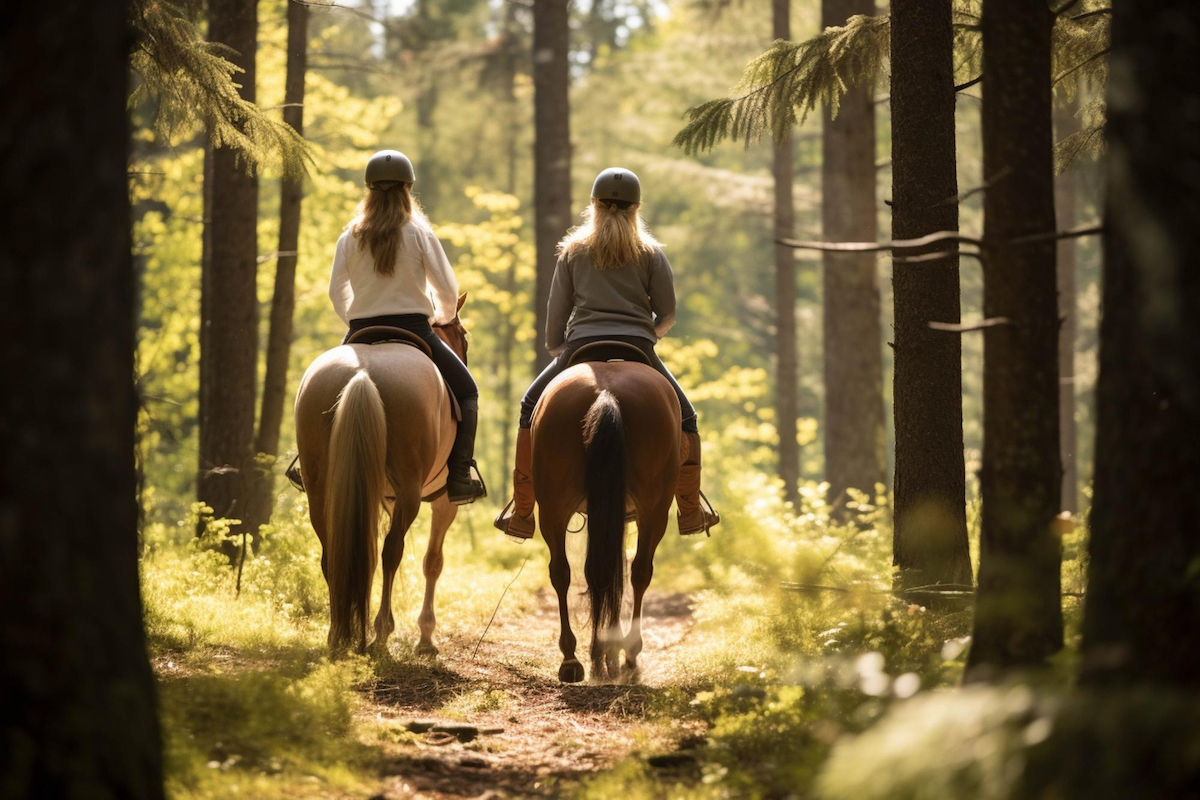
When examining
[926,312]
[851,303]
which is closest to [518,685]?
[926,312]

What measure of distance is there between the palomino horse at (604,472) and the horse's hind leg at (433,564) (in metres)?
1.30

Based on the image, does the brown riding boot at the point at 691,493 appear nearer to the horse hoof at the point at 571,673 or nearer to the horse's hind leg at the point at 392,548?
the horse hoof at the point at 571,673

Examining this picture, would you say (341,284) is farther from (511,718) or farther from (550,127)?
(550,127)

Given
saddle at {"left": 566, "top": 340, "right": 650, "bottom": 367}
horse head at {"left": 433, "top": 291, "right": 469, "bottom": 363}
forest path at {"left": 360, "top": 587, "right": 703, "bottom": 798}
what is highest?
horse head at {"left": 433, "top": 291, "right": 469, "bottom": 363}

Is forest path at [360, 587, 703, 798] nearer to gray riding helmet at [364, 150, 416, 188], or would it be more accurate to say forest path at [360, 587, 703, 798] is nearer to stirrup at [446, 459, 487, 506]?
stirrup at [446, 459, 487, 506]

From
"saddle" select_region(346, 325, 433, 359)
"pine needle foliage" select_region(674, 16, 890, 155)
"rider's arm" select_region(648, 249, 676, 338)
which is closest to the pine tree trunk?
"pine needle foliage" select_region(674, 16, 890, 155)

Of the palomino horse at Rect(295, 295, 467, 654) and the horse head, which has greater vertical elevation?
the horse head

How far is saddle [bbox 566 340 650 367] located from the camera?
7.12 meters

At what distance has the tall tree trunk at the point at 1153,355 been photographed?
3.14m

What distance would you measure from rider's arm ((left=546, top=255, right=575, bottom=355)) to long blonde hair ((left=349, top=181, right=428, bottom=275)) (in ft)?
3.24

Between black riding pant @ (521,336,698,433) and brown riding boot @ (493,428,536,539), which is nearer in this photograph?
black riding pant @ (521,336,698,433)

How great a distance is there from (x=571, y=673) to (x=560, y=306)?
8.15 ft

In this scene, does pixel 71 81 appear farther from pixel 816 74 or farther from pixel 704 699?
pixel 816 74

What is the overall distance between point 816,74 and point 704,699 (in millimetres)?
4564
